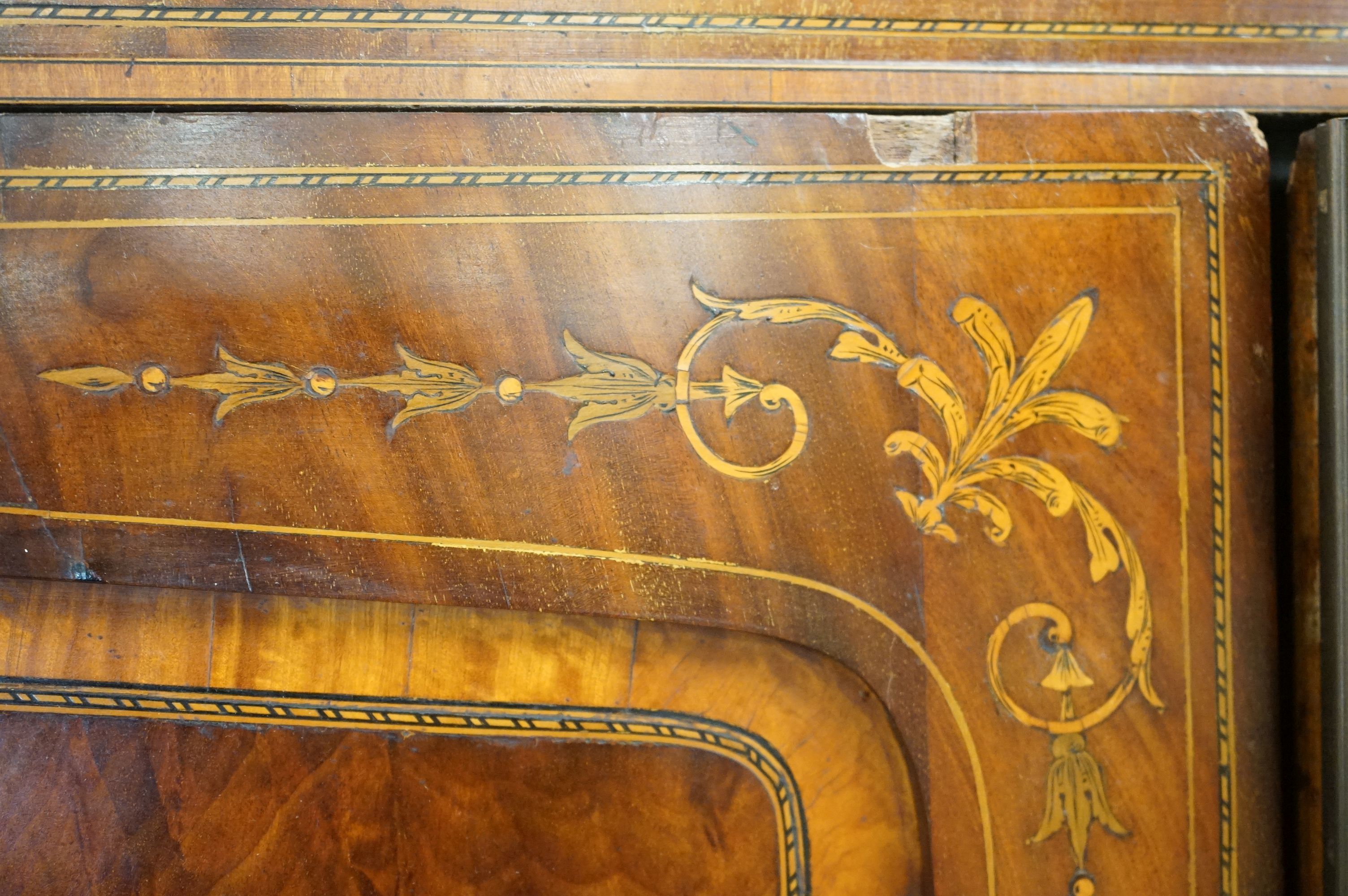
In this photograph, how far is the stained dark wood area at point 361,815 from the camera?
96 cm

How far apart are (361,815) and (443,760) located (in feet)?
0.33

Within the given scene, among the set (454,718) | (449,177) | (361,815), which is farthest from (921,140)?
(361,815)

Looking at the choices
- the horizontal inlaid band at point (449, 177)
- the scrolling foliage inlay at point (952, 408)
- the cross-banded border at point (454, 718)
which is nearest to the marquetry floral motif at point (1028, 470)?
the scrolling foliage inlay at point (952, 408)

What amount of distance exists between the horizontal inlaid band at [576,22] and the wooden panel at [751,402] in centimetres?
9

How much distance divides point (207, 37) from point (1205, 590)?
1.09 m

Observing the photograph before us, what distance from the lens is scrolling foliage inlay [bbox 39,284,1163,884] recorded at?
2.89 feet

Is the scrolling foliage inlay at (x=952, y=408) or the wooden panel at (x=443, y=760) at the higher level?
the scrolling foliage inlay at (x=952, y=408)

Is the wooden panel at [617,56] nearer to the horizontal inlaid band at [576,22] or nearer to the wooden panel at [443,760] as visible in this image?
the horizontal inlaid band at [576,22]

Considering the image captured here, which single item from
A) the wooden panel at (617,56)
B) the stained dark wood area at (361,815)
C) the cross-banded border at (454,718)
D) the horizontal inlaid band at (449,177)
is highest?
the wooden panel at (617,56)

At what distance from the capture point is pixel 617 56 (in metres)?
0.88

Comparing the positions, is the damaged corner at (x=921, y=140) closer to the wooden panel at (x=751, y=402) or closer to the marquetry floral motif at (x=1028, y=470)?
the wooden panel at (x=751, y=402)

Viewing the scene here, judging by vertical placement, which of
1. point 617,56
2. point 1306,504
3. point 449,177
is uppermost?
point 617,56

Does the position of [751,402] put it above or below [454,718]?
above

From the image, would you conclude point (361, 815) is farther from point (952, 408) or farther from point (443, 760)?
point (952, 408)
